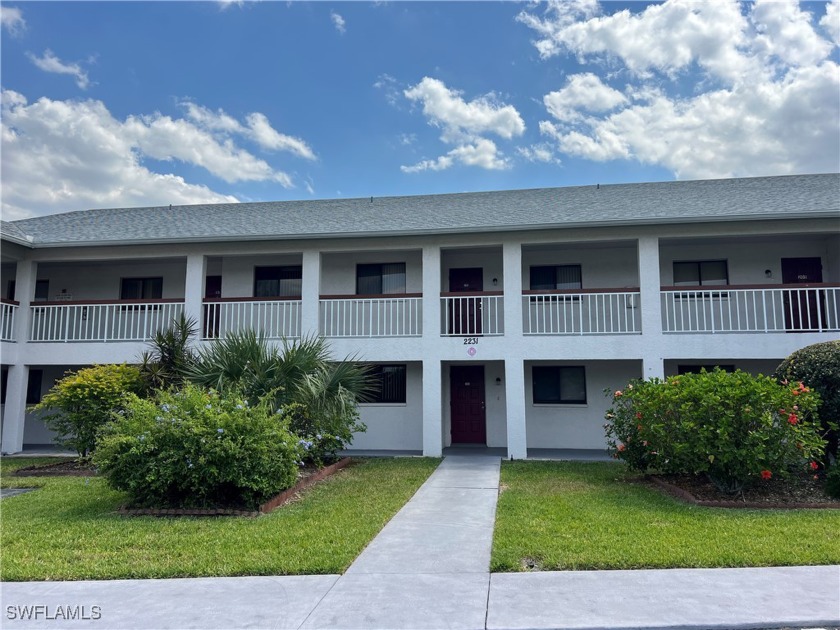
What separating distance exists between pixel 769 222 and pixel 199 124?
15.7m

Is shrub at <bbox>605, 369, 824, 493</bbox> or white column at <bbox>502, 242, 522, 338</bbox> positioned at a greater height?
white column at <bbox>502, 242, 522, 338</bbox>

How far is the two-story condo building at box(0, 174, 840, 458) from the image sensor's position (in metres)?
12.5

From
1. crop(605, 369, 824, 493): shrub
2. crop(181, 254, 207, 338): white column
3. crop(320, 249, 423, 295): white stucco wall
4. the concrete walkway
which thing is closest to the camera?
the concrete walkway

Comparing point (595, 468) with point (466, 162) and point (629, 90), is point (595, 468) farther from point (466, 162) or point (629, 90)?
point (466, 162)

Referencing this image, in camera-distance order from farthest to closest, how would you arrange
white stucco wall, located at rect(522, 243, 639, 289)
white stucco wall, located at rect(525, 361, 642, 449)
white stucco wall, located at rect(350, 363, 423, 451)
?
white stucco wall, located at rect(522, 243, 639, 289) → white stucco wall, located at rect(350, 363, 423, 451) → white stucco wall, located at rect(525, 361, 642, 449)

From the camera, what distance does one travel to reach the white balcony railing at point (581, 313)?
12.9 metres

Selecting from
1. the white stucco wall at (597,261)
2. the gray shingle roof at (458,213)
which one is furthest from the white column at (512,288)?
the white stucco wall at (597,261)

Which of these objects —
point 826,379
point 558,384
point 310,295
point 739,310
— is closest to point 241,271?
point 310,295

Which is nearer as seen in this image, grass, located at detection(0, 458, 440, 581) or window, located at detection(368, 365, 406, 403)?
grass, located at detection(0, 458, 440, 581)

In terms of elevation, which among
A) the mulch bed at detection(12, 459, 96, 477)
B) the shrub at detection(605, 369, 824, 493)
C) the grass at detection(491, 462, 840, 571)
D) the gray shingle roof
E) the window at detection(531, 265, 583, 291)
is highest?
the gray shingle roof

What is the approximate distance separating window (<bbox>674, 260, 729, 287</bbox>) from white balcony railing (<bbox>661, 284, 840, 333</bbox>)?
3.53 feet

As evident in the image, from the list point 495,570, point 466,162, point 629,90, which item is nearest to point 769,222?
point 629,90

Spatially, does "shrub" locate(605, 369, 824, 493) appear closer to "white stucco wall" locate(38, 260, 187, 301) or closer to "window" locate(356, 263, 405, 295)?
"window" locate(356, 263, 405, 295)

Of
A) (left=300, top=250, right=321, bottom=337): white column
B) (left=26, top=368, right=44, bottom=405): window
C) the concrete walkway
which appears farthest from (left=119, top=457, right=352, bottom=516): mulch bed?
(left=26, top=368, right=44, bottom=405): window
